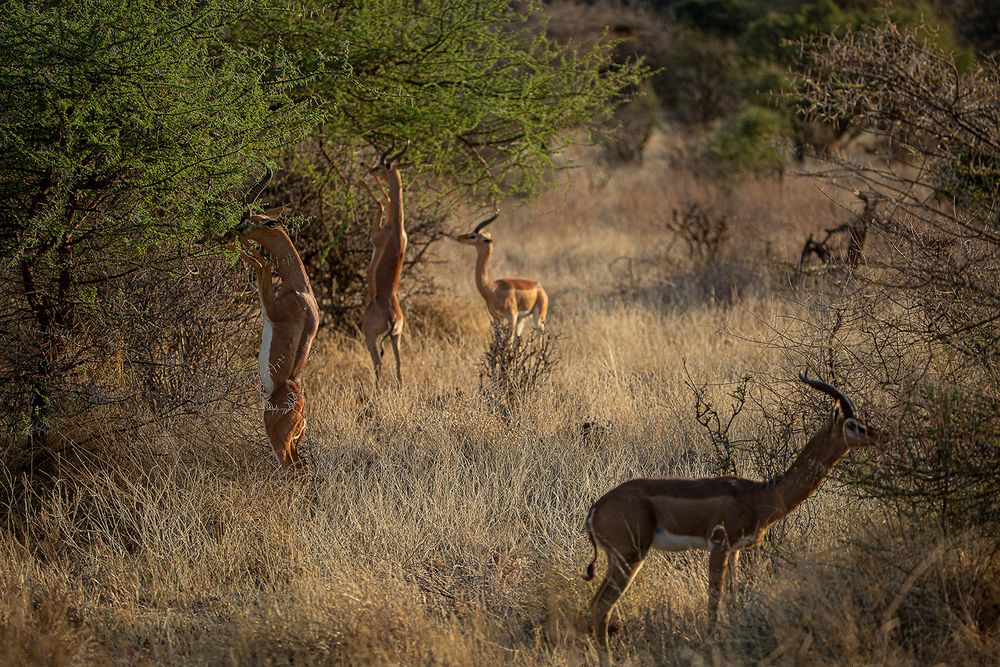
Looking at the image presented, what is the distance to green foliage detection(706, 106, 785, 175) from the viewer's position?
57.7ft

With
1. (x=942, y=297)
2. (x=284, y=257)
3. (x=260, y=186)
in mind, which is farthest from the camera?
(x=260, y=186)

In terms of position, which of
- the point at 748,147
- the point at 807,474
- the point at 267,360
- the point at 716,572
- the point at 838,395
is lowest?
the point at 748,147

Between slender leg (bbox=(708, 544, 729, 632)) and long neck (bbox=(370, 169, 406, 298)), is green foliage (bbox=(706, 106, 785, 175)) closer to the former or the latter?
long neck (bbox=(370, 169, 406, 298))

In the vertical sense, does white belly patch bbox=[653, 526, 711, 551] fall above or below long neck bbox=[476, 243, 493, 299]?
above

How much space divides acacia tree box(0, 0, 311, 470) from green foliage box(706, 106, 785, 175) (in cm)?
1274

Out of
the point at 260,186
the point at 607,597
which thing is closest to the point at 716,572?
the point at 607,597

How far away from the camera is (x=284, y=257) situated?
18.4ft

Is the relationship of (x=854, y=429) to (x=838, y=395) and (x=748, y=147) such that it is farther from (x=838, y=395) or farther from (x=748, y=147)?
(x=748, y=147)

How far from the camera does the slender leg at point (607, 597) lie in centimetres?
384

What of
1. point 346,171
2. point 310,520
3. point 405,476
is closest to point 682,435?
point 405,476

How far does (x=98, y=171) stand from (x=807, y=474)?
3.76 meters

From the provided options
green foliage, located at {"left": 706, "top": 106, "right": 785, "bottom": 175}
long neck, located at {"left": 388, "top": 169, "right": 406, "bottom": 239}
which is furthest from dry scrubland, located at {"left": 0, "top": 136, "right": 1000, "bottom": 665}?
green foliage, located at {"left": 706, "top": 106, "right": 785, "bottom": 175}

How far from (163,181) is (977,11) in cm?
2333

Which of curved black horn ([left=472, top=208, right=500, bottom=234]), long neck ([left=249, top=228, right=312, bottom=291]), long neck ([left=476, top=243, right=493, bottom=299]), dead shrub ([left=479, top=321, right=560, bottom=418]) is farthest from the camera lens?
long neck ([left=476, top=243, right=493, bottom=299])
